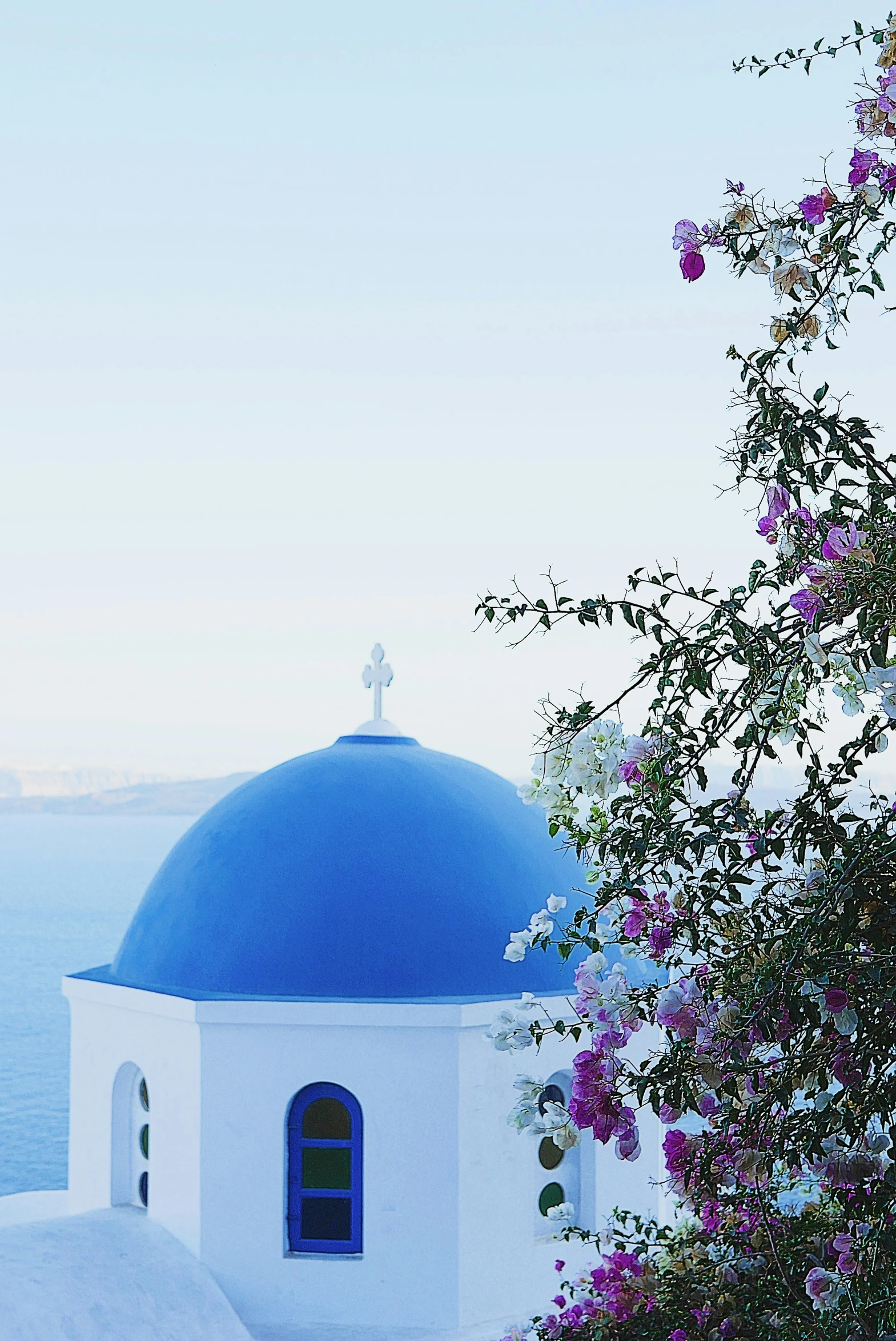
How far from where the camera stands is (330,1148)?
7609mm

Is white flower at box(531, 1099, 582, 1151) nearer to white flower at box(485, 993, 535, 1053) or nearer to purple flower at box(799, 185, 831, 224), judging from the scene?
white flower at box(485, 993, 535, 1053)

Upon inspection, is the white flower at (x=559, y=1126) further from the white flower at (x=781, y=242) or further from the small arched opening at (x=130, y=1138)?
the small arched opening at (x=130, y=1138)

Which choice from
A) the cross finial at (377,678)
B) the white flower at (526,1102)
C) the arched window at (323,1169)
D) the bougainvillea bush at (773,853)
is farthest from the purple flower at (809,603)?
the cross finial at (377,678)

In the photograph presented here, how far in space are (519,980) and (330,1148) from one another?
4.30ft

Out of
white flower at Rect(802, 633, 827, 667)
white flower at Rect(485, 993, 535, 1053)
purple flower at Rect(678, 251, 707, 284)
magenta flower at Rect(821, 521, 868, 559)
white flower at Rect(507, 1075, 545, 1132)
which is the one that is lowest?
white flower at Rect(507, 1075, 545, 1132)

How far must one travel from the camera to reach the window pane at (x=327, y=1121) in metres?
7.63

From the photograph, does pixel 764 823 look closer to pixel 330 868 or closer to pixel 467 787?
pixel 330 868

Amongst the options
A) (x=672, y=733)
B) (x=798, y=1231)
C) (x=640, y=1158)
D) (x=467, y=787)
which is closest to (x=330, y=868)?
(x=467, y=787)

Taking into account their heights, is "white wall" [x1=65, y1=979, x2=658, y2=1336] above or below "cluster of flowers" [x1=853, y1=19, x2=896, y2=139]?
below

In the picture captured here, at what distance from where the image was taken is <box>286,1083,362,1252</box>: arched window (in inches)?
299

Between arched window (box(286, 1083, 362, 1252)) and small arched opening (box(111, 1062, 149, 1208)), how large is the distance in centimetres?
112

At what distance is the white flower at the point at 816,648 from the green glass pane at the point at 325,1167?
5782 mm

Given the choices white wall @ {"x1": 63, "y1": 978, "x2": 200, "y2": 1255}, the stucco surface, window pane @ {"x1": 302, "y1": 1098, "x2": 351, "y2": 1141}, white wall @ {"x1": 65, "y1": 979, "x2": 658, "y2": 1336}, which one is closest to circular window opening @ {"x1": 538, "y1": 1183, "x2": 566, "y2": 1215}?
white wall @ {"x1": 65, "y1": 979, "x2": 658, "y2": 1336}

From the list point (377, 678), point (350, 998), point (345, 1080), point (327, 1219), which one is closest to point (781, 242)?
point (350, 998)
